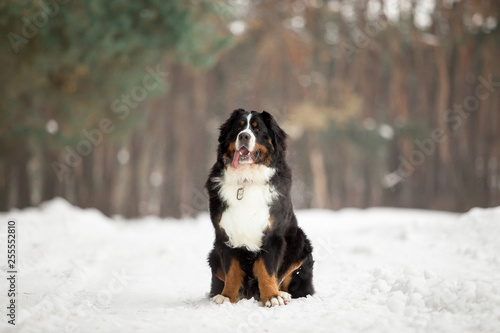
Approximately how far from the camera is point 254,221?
478 cm

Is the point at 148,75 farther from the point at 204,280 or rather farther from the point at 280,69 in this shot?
the point at 204,280

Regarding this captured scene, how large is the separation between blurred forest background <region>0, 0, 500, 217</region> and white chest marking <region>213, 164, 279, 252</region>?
28.2 ft

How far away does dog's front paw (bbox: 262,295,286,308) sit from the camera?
460cm

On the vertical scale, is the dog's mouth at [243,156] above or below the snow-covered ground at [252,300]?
above

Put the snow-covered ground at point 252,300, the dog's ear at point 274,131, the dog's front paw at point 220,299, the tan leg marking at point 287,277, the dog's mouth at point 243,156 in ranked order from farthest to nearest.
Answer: the dog's ear at point 274,131, the tan leg marking at point 287,277, the dog's mouth at point 243,156, the dog's front paw at point 220,299, the snow-covered ground at point 252,300

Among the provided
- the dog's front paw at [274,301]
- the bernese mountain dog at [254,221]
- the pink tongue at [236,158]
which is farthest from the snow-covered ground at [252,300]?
the pink tongue at [236,158]

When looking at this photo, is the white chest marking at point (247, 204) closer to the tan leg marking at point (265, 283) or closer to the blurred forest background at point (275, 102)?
the tan leg marking at point (265, 283)

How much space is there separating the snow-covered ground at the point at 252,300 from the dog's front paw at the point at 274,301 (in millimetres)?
79

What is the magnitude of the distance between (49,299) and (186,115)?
15385 mm

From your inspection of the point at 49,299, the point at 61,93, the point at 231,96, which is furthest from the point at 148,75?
the point at 49,299

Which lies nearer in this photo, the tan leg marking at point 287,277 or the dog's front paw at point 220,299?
the dog's front paw at point 220,299

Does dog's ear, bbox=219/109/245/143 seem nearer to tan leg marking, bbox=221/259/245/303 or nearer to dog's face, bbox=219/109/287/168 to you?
dog's face, bbox=219/109/287/168

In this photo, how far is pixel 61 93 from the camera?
13.9 meters

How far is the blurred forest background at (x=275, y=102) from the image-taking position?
1397cm
